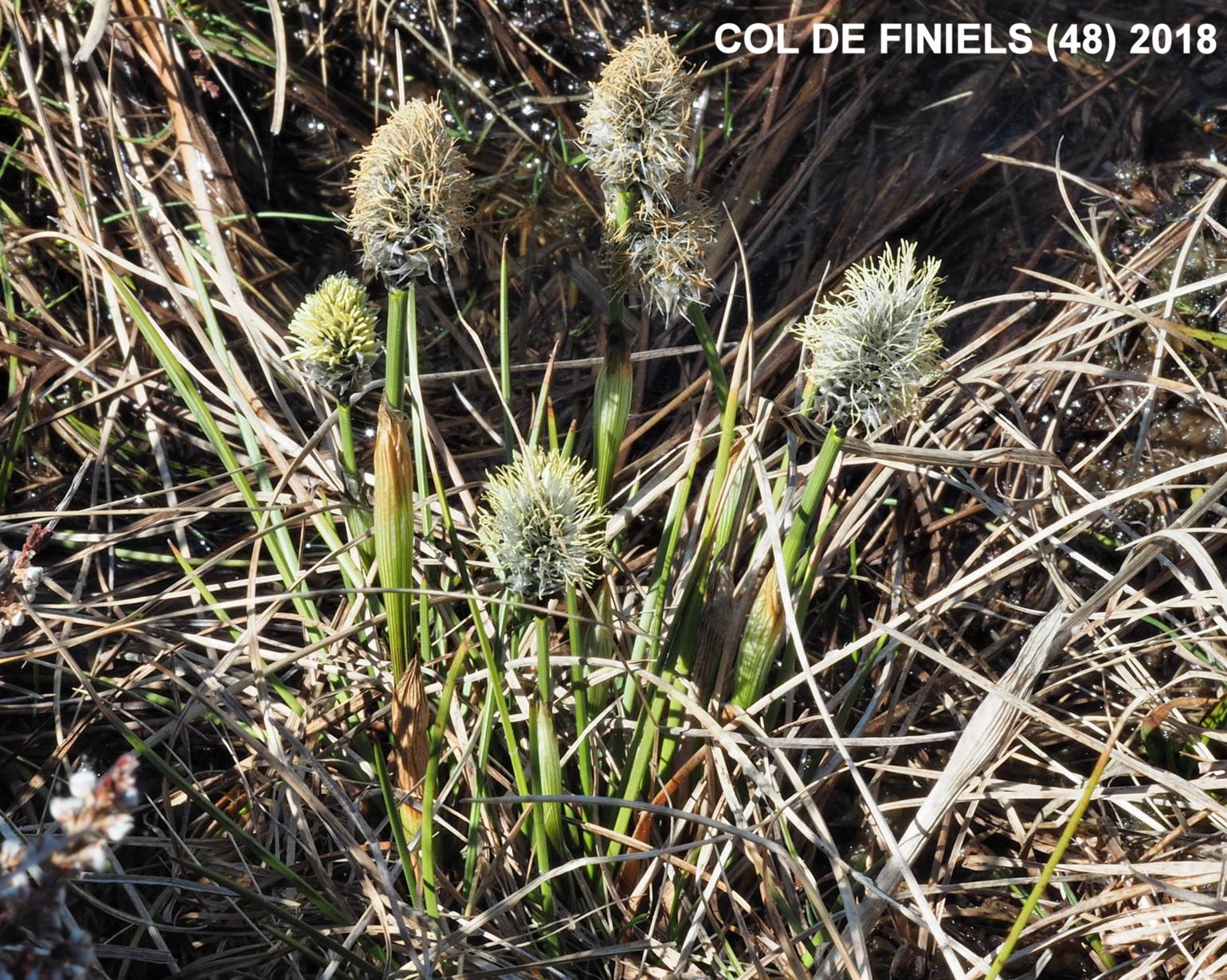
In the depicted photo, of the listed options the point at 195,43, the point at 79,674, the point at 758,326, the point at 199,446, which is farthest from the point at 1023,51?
the point at 79,674

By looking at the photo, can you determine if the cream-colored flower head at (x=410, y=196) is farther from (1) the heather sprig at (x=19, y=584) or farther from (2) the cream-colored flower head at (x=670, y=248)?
(1) the heather sprig at (x=19, y=584)

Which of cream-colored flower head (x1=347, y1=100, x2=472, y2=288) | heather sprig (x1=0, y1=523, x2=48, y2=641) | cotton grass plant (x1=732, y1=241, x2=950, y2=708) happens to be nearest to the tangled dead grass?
heather sprig (x1=0, y1=523, x2=48, y2=641)

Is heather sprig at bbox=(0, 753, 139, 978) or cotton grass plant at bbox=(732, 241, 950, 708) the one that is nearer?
heather sprig at bbox=(0, 753, 139, 978)

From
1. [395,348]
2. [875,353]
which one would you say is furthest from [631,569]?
[875,353]

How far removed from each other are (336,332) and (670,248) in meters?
0.48

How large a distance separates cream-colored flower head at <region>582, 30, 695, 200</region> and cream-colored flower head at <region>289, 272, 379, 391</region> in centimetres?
40

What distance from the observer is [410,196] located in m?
1.45

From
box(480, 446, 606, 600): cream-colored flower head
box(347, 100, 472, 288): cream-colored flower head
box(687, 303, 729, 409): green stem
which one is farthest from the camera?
box(687, 303, 729, 409): green stem

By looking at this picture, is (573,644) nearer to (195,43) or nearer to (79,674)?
(79,674)

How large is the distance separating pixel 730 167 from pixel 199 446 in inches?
63.1

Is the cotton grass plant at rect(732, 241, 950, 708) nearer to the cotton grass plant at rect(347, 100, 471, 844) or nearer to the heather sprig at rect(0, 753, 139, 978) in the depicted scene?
the cotton grass plant at rect(347, 100, 471, 844)

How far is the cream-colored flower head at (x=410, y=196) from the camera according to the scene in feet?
4.71

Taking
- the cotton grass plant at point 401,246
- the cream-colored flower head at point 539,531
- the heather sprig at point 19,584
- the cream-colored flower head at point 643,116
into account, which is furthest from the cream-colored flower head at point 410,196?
the heather sprig at point 19,584

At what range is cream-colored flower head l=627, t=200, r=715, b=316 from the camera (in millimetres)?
1503
